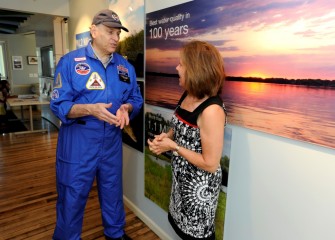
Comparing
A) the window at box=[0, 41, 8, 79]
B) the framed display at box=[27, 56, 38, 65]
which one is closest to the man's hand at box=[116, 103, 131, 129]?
the framed display at box=[27, 56, 38, 65]

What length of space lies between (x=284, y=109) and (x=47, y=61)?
7850mm

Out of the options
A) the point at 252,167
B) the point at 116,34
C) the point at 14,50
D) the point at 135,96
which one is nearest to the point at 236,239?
the point at 252,167

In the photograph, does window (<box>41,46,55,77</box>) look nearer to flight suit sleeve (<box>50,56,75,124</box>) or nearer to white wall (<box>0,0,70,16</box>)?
white wall (<box>0,0,70,16</box>)

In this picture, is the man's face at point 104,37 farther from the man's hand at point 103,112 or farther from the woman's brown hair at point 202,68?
the woman's brown hair at point 202,68

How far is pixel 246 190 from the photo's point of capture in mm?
1346

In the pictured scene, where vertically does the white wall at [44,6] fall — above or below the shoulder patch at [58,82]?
above

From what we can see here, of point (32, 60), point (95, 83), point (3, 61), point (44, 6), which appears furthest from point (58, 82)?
point (3, 61)

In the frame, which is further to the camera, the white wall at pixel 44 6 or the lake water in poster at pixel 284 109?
the white wall at pixel 44 6

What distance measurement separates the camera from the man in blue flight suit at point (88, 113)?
1.61m

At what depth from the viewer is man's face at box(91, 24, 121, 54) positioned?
163 cm

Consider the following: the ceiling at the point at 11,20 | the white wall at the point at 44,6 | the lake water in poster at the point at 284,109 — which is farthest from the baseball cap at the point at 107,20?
the ceiling at the point at 11,20

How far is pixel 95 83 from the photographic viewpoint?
65.1 inches

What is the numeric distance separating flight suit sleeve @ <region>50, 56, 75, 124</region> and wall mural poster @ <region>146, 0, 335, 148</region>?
0.78 meters

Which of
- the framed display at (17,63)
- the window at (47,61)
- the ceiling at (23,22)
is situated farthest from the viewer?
the framed display at (17,63)
